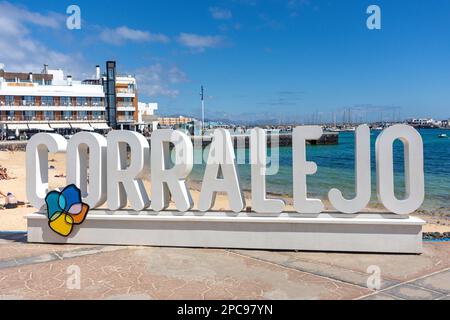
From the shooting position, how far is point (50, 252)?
900 cm

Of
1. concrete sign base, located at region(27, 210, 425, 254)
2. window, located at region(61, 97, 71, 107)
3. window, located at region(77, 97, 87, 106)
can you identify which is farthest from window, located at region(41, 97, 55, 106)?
concrete sign base, located at region(27, 210, 425, 254)

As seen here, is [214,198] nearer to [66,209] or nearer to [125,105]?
[66,209]

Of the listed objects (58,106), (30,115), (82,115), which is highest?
(58,106)

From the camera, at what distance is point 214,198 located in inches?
361

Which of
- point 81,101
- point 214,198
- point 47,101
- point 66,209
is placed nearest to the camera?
point 214,198

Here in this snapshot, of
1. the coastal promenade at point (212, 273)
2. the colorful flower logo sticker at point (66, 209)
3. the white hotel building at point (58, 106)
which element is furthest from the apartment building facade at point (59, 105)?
the coastal promenade at point (212, 273)


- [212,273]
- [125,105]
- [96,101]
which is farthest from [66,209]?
[125,105]

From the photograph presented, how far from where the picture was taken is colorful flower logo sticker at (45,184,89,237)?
31.3ft

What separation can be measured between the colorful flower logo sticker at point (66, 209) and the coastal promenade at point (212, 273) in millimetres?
455

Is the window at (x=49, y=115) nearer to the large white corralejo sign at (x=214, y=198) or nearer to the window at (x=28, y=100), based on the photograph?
the window at (x=28, y=100)

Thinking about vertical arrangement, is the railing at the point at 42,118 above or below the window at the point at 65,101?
below

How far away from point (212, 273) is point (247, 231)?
1.74 meters

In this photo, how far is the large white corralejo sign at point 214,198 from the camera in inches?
338

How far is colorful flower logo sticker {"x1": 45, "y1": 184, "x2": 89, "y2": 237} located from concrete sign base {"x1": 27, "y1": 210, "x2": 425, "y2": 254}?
0.15 m
